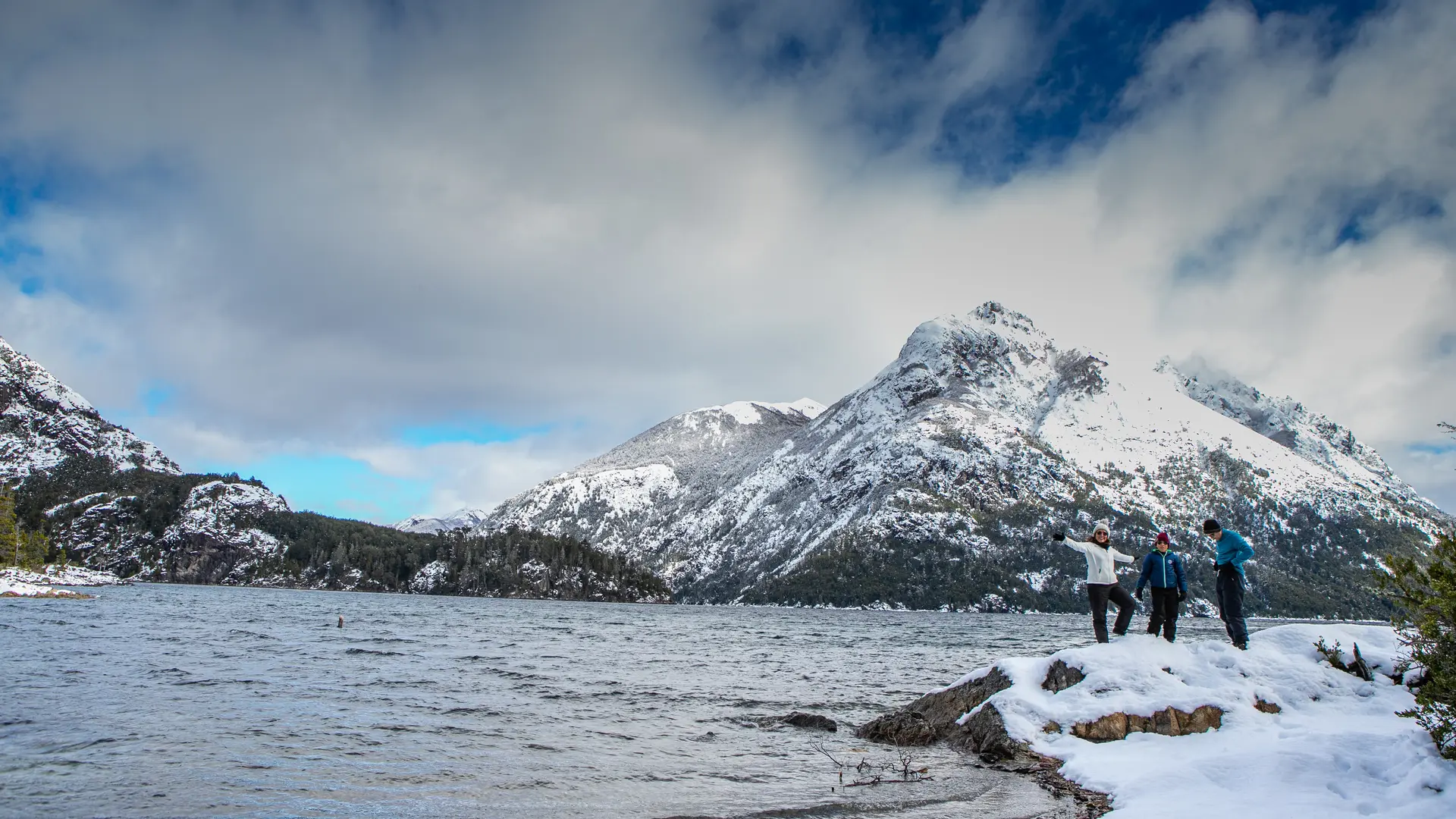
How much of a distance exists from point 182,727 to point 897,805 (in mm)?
18397

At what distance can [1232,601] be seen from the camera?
19203 mm

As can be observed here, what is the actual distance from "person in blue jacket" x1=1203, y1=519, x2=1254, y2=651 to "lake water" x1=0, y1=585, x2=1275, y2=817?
25.9 ft

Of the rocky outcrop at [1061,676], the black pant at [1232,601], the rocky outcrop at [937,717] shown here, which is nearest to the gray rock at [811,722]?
the rocky outcrop at [937,717]

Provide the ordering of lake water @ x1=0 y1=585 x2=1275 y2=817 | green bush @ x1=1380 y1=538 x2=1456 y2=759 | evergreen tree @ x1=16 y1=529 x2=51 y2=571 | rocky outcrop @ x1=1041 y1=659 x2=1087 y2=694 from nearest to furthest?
green bush @ x1=1380 y1=538 x2=1456 y2=759 < lake water @ x1=0 y1=585 x2=1275 y2=817 < rocky outcrop @ x1=1041 y1=659 x2=1087 y2=694 < evergreen tree @ x1=16 y1=529 x2=51 y2=571

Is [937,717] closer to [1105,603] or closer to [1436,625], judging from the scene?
[1105,603]

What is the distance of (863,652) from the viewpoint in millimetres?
60250

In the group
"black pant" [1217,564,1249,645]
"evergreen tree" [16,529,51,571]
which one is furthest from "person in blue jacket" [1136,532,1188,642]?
"evergreen tree" [16,529,51,571]

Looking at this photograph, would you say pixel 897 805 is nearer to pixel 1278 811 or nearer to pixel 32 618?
pixel 1278 811

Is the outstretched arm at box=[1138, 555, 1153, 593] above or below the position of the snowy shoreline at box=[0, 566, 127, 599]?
above

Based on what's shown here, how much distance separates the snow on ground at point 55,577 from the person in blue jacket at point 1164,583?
13077cm

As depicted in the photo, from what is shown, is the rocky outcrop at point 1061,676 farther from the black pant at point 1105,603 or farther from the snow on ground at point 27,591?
the snow on ground at point 27,591

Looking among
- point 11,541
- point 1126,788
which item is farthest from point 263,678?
point 11,541

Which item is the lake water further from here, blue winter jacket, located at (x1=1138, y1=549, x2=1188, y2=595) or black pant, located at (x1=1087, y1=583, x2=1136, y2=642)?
blue winter jacket, located at (x1=1138, y1=549, x2=1188, y2=595)

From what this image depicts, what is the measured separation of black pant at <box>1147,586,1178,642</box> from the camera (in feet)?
65.1
